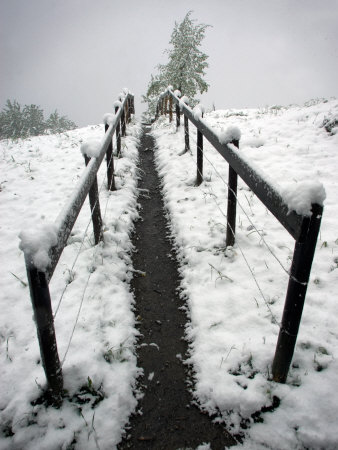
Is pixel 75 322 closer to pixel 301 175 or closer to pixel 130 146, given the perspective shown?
pixel 301 175

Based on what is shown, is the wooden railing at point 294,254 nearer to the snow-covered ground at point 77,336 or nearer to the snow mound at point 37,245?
the snow-covered ground at point 77,336

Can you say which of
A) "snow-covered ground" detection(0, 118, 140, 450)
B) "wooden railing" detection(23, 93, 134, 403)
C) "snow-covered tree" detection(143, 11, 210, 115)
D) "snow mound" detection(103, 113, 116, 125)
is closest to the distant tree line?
A: "snow-covered tree" detection(143, 11, 210, 115)

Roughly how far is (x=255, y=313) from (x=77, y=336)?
186cm

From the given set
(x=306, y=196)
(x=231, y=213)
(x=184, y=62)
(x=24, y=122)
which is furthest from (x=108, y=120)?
(x=24, y=122)

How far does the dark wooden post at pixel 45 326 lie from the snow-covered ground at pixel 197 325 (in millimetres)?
186

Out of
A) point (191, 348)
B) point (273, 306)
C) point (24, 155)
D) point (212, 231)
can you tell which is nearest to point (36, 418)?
point (191, 348)

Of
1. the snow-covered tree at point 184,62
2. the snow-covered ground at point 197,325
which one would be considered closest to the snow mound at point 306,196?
the snow-covered ground at point 197,325

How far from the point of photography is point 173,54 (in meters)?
22.0

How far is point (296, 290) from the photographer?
6.19 ft

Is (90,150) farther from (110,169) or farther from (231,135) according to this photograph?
(110,169)

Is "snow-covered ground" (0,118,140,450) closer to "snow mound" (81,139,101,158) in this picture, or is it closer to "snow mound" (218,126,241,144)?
"snow mound" (81,139,101,158)

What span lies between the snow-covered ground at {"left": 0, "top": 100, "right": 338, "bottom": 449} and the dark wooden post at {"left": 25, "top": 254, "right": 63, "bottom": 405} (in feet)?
0.61

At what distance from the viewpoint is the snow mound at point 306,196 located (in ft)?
5.19

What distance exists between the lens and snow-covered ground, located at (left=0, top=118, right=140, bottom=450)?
2074 mm
